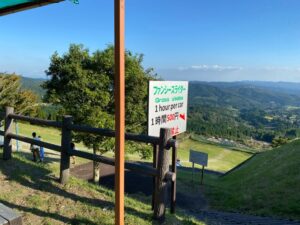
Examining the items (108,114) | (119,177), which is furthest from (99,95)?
(119,177)

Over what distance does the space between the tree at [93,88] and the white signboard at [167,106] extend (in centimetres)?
762

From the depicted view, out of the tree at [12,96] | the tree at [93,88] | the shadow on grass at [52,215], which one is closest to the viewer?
the shadow on grass at [52,215]

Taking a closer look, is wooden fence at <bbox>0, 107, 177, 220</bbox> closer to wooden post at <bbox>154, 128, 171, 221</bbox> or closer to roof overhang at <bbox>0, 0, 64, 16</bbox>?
wooden post at <bbox>154, 128, 171, 221</bbox>

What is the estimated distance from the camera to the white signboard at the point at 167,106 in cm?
715

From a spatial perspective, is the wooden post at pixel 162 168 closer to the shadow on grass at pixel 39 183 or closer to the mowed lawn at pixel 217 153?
the shadow on grass at pixel 39 183

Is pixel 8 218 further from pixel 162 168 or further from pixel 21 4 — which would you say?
pixel 162 168

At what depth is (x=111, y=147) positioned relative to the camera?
16.8m

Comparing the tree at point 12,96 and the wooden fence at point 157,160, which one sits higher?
the wooden fence at point 157,160

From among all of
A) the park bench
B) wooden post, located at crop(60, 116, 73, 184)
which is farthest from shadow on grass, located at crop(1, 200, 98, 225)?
the park bench

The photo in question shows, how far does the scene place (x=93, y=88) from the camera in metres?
16.8

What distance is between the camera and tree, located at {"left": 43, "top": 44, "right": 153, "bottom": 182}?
16219 millimetres

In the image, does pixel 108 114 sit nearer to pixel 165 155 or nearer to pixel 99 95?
pixel 99 95

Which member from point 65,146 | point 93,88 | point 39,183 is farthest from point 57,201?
point 93,88

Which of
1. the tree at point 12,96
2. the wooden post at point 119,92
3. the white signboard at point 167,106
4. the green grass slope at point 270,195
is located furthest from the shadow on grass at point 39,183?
the tree at point 12,96
